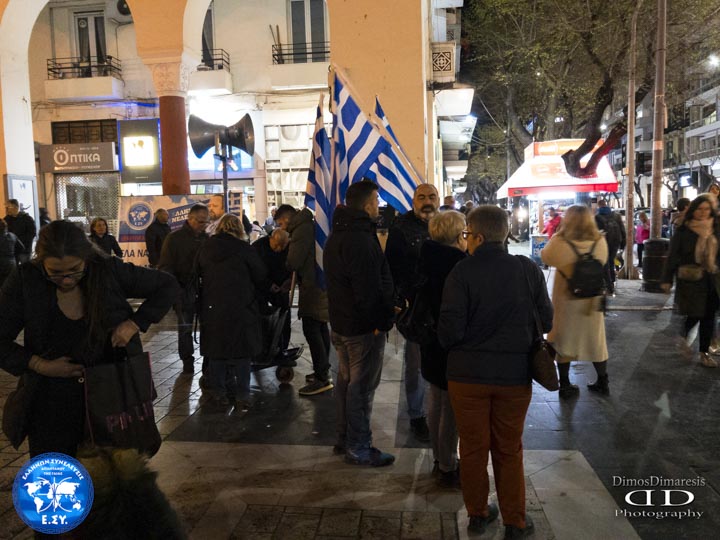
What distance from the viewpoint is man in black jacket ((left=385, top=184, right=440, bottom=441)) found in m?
4.77

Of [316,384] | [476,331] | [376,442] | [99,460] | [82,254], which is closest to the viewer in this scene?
[99,460]

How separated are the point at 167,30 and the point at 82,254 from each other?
9.26 m

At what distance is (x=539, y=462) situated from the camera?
432 centimetres

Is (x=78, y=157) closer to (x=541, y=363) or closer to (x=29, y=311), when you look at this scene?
(x=29, y=311)

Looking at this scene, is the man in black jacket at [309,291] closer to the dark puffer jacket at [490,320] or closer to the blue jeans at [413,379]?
the blue jeans at [413,379]

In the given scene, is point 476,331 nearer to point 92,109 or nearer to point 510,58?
point 92,109

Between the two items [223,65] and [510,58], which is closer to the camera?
[223,65]

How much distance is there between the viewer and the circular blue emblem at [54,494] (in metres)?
2.32

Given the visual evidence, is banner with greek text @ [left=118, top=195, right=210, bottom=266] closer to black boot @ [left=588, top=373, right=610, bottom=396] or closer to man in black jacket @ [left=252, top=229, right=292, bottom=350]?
man in black jacket @ [left=252, top=229, right=292, bottom=350]

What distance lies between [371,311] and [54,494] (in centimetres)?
221

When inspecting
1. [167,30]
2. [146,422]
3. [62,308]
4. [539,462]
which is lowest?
[539,462]

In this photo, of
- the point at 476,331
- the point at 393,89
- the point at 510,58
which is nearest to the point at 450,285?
the point at 476,331

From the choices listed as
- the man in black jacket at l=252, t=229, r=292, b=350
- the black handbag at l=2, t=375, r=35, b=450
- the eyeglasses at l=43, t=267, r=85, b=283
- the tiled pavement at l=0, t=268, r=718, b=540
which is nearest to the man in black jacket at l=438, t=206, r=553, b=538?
the tiled pavement at l=0, t=268, r=718, b=540

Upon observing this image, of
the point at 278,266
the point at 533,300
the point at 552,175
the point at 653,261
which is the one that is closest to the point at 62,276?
the point at 533,300
